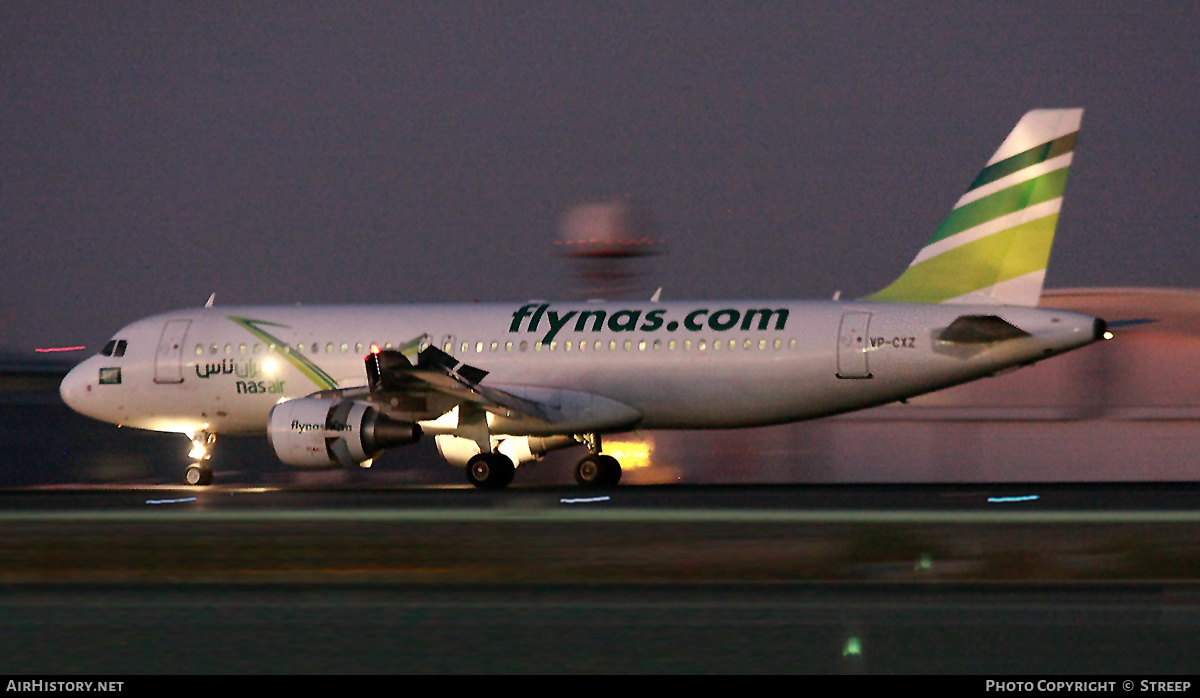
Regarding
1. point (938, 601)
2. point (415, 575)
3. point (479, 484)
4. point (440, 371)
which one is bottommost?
point (938, 601)

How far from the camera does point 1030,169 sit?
25.4 m

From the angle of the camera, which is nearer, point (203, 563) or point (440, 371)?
point (203, 563)

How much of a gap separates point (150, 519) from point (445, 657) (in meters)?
10.2

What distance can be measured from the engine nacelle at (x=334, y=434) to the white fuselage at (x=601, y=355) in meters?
2.47

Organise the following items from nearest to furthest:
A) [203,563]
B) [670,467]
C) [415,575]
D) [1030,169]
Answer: [415,575] < [203,563] < [1030,169] < [670,467]

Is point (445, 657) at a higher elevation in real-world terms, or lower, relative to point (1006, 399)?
lower

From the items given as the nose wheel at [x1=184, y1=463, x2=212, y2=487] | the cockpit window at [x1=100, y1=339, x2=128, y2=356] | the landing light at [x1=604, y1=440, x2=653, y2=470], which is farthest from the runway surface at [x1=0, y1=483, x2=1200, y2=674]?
the landing light at [x1=604, y1=440, x2=653, y2=470]

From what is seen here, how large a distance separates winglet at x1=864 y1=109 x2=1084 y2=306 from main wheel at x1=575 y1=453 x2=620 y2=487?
5944 mm

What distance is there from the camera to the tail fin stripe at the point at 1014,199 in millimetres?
25328

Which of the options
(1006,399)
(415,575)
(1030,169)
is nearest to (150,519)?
(415,575)

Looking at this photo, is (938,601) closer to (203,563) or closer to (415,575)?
(415,575)

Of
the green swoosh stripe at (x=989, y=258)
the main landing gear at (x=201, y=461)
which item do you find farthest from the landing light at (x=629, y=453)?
the green swoosh stripe at (x=989, y=258)

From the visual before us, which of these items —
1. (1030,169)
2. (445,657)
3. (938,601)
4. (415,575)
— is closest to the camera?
(445,657)

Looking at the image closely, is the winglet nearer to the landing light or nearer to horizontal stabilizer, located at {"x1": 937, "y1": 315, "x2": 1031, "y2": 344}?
horizontal stabilizer, located at {"x1": 937, "y1": 315, "x2": 1031, "y2": 344}
